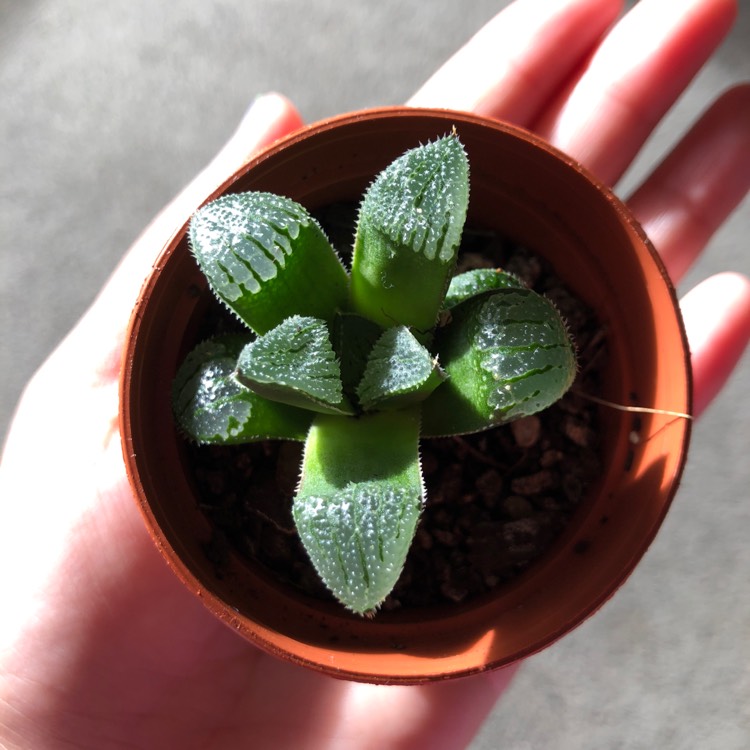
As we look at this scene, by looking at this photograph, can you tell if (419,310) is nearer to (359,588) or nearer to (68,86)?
(359,588)


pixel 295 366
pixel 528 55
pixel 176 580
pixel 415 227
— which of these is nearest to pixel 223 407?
pixel 295 366

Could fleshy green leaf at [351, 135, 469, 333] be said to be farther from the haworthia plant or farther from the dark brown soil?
the dark brown soil

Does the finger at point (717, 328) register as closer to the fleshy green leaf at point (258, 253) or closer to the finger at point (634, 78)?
the finger at point (634, 78)

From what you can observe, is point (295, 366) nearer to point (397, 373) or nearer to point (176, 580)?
point (397, 373)

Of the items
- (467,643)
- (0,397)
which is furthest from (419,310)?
(0,397)

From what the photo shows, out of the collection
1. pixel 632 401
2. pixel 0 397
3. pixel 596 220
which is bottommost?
pixel 0 397

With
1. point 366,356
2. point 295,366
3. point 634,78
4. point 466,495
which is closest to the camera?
point 295,366

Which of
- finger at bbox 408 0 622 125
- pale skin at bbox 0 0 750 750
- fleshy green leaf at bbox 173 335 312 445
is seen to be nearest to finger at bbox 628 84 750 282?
pale skin at bbox 0 0 750 750
